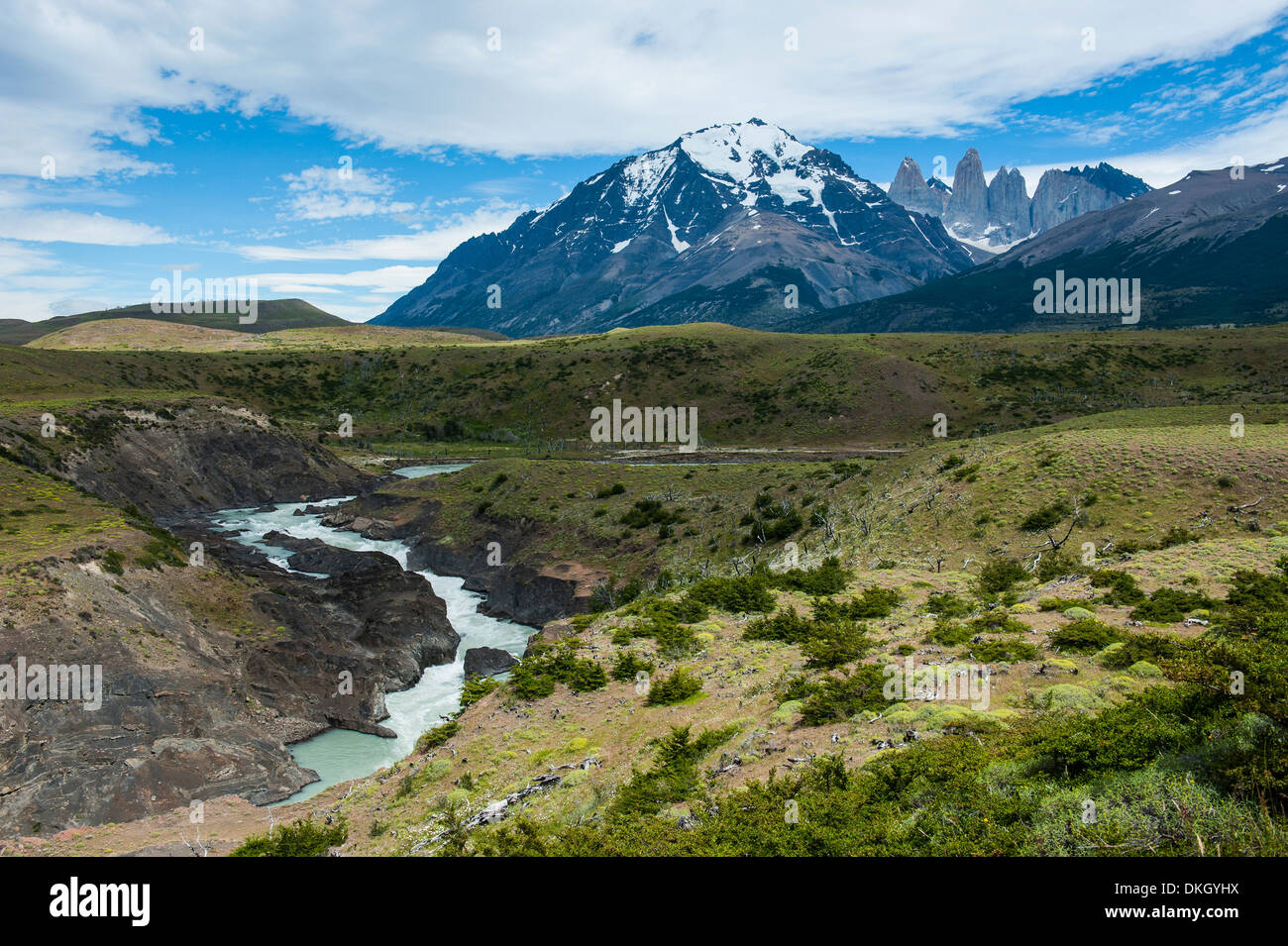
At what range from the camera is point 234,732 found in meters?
28.2

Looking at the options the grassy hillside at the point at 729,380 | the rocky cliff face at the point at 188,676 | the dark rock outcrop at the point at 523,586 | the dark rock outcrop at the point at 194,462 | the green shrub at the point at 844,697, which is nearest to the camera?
the green shrub at the point at 844,697

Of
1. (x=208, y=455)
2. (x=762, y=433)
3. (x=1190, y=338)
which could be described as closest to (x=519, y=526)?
(x=208, y=455)

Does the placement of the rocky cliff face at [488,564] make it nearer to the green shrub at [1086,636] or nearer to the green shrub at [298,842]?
the green shrub at [298,842]

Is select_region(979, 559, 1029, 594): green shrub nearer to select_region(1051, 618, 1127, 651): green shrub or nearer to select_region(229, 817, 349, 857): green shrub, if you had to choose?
select_region(1051, 618, 1127, 651): green shrub

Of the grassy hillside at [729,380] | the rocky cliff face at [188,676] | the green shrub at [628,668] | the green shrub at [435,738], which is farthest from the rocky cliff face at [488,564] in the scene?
the grassy hillside at [729,380]

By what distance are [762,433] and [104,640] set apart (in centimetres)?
10368

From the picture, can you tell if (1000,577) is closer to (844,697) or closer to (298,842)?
(844,697)

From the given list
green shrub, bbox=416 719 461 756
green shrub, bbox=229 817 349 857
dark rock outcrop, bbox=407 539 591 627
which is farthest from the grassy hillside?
green shrub, bbox=229 817 349 857

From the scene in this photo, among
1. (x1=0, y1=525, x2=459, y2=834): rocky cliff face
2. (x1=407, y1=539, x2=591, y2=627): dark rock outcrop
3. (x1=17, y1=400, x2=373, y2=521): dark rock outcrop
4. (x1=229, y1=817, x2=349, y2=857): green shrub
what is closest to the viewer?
(x1=229, y1=817, x2=349, y2=857): green shrub

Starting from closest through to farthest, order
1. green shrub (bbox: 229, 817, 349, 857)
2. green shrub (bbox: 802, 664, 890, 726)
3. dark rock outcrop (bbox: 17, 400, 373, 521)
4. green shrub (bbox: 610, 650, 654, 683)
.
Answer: green shrub (bbox: 229, 817, 349, 857)
green shrub (bbox: 802, 664, 890, 726)
green shrub (bbox: 610, 650, 654, 683)
dark rock outcrop (bbox: 17, 400, 373, 521)

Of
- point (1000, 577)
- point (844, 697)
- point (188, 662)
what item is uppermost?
point (1000, 577)

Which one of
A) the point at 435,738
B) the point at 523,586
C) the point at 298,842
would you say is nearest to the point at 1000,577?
the point at 435,738

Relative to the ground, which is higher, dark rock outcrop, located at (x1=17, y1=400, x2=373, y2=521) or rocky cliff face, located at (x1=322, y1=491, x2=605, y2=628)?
dark rock outcrop, located at (x1=17, y1=400, x2=373, y2=521)
